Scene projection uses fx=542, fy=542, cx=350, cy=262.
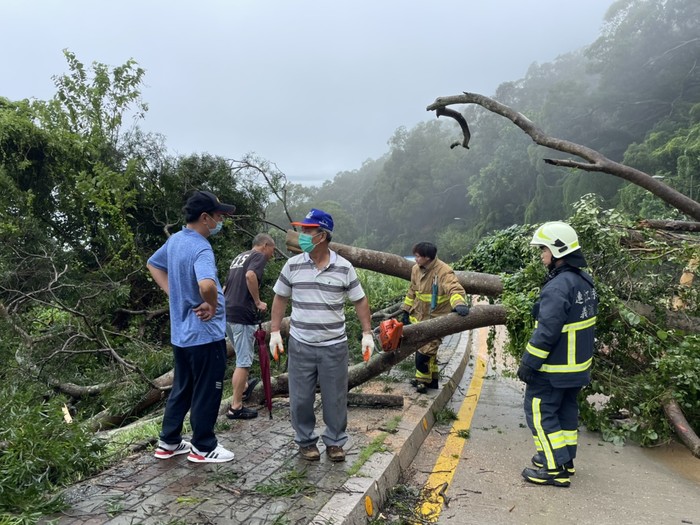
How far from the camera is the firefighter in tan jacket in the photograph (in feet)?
19.1

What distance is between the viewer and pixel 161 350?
797cm

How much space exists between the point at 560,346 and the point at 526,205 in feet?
167

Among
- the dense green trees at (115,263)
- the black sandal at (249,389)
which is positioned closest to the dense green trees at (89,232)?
the dense green trees at (115,263)

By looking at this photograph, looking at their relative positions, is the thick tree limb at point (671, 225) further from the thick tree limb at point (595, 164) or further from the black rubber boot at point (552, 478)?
the black rubber boot at point (552, 478)

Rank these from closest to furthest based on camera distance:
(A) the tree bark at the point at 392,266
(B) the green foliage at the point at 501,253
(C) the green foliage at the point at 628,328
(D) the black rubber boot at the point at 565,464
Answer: (D) the black rubber boot at the point at 565,464 → (C) the green foliage at the point at 628,328 → (A) the tree bark at the point at 392,266 → (B) the green foliage at the point at 501,253

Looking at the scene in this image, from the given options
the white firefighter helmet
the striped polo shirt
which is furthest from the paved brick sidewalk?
the white firefighter helmet

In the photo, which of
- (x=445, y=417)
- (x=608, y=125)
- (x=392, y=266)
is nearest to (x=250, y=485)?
(x=445, y=417)

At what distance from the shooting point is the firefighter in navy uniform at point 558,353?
3.93m

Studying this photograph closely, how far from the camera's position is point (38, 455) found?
10.5 feet

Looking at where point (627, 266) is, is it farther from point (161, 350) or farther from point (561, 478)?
point (161, 350)

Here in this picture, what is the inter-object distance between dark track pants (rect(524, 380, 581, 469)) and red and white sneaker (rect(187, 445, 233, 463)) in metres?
2.26

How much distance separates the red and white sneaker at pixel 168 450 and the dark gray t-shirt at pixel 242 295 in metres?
1.36

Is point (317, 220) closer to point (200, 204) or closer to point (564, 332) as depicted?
point (200, 204)

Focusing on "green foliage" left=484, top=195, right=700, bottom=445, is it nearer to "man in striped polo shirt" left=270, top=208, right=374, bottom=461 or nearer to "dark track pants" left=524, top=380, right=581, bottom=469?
"dark track pants" left=524, top=380, right=581, bottom=469
